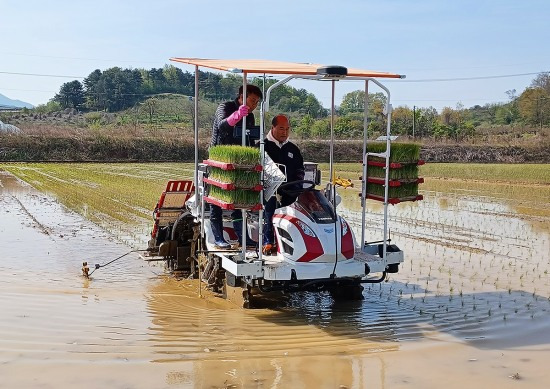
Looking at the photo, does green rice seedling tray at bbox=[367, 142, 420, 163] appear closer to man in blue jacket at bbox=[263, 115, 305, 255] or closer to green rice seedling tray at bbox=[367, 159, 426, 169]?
green rice seedling tray at bbox=[367, 159, 426, 169]

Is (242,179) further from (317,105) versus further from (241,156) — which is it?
(317,105)

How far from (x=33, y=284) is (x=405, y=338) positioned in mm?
4959

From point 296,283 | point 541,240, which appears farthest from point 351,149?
point 296,283

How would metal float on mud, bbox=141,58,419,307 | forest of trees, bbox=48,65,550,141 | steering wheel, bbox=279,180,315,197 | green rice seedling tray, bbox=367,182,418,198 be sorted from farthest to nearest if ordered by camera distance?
forest of trees, bbox=48,65,550,141 → green rice seedling tray, bbox=367,182,418,198 → steering wheel, bbox=279,180,315,197 → metal float on mud, bbox=141,58,419,307

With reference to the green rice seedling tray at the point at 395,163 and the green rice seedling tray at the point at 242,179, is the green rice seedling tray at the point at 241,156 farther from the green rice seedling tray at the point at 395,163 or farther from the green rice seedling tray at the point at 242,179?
the green rice seedling tray at the point at 395,163

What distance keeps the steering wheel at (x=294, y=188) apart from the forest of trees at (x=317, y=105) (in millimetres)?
15421

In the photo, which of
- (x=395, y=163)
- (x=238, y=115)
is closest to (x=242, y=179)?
(x=238, y=115)

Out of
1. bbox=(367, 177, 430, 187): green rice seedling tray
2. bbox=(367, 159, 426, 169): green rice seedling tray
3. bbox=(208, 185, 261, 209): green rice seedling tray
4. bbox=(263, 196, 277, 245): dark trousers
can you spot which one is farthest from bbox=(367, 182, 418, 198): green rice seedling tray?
bbox=(208, 185, 261, 209): green rice seedling tray

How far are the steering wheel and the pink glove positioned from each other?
952mm

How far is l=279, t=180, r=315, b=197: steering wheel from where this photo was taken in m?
7.87

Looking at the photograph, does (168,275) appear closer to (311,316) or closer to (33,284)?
(33,284)

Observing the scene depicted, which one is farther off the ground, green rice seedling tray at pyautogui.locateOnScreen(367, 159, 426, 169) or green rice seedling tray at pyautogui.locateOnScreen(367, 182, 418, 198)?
green rice seedling tray at pyautogui.locateOnScreen(367, 159, 426, 169)

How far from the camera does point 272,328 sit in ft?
23.7

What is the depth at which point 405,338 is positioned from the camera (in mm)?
6984
